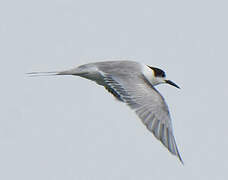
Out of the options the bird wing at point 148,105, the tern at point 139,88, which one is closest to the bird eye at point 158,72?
the tern at point 139,88

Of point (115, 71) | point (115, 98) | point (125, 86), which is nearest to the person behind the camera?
point (125, 86)

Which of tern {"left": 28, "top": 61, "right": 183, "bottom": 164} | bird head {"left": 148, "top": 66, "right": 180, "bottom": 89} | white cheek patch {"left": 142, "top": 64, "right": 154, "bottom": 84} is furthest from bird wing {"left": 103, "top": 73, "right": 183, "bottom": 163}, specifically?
bird head {"left": 148, "top": 66, "right": 180, "bottom": 89}

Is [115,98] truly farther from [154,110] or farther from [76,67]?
[154,110]

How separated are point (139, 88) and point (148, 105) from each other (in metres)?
0.50

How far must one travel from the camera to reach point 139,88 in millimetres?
9266

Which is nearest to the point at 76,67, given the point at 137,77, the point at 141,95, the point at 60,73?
the point at 60,73

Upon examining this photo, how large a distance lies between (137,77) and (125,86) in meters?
0.49

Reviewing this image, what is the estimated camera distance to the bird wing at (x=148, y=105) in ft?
27.5

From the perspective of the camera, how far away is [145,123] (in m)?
8.43

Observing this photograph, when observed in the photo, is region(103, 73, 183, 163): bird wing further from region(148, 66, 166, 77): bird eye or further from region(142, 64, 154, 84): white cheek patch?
region(148, 66, 166, 77): bird eye

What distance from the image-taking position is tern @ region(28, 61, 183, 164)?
8469 millimetres

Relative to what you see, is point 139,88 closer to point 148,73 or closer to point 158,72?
point 148,73

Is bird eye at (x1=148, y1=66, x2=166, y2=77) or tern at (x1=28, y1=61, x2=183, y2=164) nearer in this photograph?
tern at (x1=28, y1=61, x2=183, y2=164)

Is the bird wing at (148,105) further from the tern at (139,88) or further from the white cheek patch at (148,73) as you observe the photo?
the white cheek patch at (148,73)
